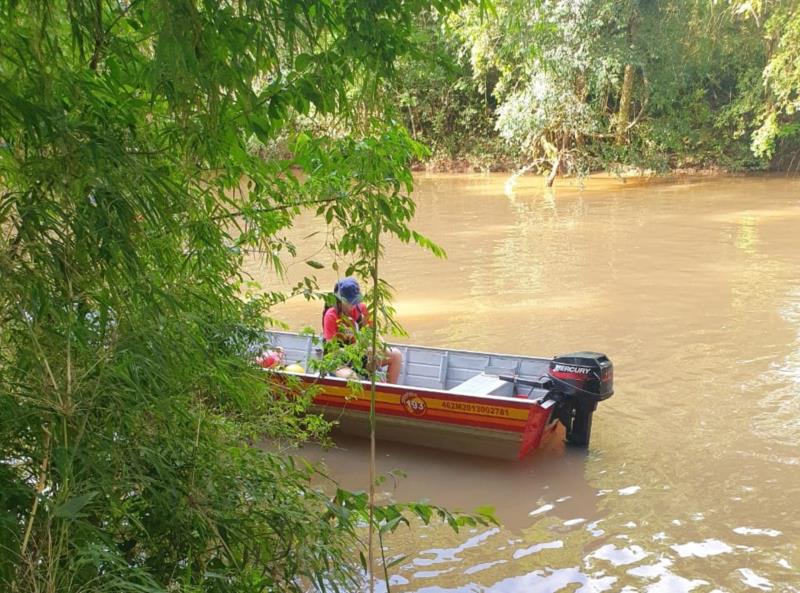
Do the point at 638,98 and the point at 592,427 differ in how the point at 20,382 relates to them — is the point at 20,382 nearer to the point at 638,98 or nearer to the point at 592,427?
the point at 592,427

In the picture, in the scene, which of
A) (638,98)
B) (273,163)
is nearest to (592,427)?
(273,163)

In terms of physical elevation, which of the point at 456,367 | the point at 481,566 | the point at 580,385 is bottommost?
the point at 481,566

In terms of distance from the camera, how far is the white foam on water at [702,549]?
5.51 m

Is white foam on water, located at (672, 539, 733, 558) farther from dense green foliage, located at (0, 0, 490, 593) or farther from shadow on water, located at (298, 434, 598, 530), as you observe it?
dense green foliage, located at (0, 0, 490, 593)

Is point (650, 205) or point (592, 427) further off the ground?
point (650, 205)

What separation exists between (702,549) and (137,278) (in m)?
4.86

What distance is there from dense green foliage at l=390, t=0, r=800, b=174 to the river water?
548 centimetres

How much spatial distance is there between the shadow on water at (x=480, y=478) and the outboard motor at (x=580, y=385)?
35cm

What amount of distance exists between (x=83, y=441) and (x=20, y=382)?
0.20 meters

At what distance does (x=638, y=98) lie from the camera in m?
26.5

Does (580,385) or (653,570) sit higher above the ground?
(580,385)

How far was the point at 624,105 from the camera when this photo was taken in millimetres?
26000

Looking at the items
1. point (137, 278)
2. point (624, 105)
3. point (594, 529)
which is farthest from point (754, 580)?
point (624, 105)

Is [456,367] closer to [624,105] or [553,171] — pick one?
[553,171]
